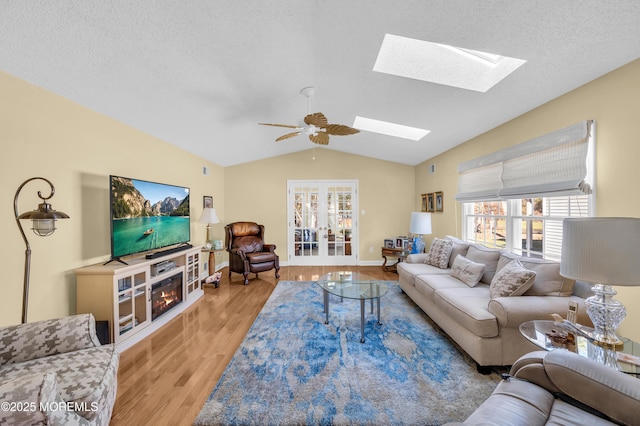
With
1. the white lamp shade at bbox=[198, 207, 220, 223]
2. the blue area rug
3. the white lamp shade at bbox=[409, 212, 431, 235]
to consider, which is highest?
the white lamp shade at bbox=[198, 207, 220, 223]

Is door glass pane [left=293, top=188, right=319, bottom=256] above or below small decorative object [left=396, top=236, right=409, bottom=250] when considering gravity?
above

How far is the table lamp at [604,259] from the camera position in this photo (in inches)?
48.6

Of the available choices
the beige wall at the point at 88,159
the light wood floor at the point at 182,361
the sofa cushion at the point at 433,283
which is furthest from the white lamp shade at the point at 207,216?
the sofa cushion at the point at 433,283

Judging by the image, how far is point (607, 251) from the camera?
4.14ft

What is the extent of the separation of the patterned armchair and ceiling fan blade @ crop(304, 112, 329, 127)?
2.30 metres

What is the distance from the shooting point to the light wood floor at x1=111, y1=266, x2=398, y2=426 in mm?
1615

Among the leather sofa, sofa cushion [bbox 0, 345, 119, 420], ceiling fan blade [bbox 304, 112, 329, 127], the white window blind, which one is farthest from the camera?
ceiling fan blade [bbox 304, 112, 329, 127]

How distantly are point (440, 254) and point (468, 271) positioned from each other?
698 millimetres

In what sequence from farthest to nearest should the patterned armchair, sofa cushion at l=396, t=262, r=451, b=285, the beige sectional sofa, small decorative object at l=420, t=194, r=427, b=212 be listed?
small decorative object at l=420, t=194, r=427, b=212, sofa cushion at l=396, t=262, r=451, b=285, the beige sectional sofa, the patterned armchair

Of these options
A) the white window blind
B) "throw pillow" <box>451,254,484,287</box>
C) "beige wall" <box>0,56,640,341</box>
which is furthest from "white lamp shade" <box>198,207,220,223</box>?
the white window blind

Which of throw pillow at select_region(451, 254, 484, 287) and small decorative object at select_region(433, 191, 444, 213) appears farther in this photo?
small decorative object at select_region(433, 191, 444, 213)

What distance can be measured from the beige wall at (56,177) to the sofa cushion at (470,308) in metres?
3.51

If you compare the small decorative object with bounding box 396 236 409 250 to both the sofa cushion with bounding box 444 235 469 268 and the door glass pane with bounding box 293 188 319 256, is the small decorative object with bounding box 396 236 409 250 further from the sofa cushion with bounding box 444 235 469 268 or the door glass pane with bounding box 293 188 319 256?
the door glass pane with bounding box 293 188 319 256

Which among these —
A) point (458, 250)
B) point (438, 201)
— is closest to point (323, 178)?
point (438, 201)
